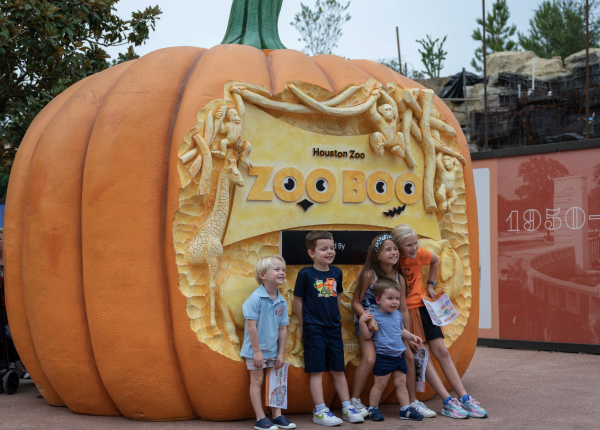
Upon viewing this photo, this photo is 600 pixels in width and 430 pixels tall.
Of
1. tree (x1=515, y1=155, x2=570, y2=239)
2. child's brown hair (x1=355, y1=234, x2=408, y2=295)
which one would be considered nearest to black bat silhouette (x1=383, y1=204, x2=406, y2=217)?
child's brown hair (x1=355, y1=234, x2=408, y2=295)

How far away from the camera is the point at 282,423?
4207 millimetres

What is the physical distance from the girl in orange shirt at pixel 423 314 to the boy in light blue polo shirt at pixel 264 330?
1028mm

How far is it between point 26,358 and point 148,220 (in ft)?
5.54

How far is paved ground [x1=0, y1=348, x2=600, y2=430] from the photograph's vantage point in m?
4.30

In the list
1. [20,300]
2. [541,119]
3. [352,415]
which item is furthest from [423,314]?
[541,119]

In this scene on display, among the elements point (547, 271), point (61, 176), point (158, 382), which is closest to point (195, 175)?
point (61, 176)

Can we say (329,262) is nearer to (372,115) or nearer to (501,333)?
(372,115)

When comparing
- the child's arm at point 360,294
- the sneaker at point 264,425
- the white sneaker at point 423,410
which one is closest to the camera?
the sneaker at point 264,425

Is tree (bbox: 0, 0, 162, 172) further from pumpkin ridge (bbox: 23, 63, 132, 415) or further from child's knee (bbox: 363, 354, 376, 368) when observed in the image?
child's knee (bbox: 363, 354, 376, 368)

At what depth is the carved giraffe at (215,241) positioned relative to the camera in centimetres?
434

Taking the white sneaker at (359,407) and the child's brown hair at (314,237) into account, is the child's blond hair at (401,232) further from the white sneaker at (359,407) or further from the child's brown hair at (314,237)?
the white sneaker at (359,407)

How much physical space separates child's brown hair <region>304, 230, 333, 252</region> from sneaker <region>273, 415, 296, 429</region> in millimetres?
1181

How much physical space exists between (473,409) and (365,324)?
3.21 feet

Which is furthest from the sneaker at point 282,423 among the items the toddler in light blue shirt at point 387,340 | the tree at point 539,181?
the tree at point 539,181
